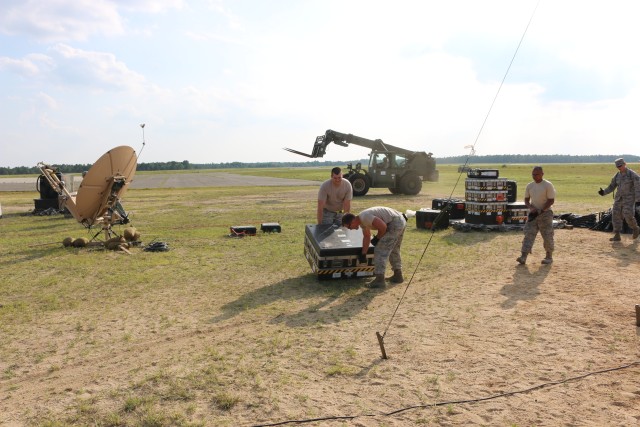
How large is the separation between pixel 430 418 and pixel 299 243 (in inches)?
366

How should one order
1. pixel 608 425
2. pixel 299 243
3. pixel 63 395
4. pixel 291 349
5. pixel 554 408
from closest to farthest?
pixel 608 425
pixel 554 408
pixel 63 395
pixel 291 349
pixel 299 243

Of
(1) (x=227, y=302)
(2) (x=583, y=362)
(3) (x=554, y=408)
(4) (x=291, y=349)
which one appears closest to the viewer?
(3) (x=554, y=408)

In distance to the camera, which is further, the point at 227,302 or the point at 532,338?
the point at 227,302

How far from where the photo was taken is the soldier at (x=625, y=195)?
11875mm

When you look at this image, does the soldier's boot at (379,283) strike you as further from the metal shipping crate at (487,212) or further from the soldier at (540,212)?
the metal shipping crate at (487,212)

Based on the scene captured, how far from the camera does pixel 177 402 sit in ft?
15.3

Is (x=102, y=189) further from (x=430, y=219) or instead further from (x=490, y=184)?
(x=490, y=184)

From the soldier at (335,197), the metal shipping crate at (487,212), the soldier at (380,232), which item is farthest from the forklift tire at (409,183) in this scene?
the soldier at (380,232)

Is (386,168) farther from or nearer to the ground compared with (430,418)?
farther from the ground

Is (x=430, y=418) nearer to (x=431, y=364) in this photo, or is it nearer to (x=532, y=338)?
(x=431, y=364)

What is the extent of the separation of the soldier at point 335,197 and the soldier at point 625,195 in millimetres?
6597

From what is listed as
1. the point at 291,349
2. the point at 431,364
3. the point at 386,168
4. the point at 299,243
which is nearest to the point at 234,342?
the point at 291,349

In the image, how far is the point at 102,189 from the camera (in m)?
13.5

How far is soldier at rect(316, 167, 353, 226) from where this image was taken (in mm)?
9914
